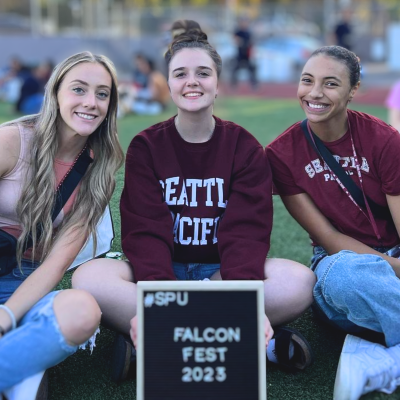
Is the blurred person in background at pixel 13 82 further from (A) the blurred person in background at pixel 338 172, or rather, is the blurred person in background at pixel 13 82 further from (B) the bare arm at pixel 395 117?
(A) the blurred person in background at pixel 338 172

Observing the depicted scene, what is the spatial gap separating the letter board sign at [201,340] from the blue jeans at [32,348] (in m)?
0.31

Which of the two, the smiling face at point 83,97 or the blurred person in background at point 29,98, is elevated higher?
the smiling face at point 83,97

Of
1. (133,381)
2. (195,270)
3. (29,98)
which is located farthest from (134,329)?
(29,98)

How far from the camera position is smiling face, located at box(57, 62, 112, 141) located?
2.80m

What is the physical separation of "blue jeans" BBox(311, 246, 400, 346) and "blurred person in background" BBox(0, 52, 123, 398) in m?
0.98

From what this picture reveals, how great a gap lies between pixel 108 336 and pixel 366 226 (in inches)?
50.5

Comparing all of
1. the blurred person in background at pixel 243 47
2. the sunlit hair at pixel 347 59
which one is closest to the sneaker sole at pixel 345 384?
the sunlit hair at pixel 347 59

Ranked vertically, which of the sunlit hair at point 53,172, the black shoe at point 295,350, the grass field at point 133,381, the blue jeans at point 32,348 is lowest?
the grass field at point 133,381

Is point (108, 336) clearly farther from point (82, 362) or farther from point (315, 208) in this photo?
point (315, 208)

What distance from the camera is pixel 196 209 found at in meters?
2.86

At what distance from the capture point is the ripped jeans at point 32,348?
228cm

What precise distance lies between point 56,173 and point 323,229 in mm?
1197

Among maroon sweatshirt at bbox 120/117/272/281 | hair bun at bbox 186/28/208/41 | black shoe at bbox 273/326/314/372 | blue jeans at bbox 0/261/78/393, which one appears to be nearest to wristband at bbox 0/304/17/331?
blue jeans at bbox 0/261/78/393

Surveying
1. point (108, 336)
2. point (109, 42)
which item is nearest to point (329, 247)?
point (108, 336)
